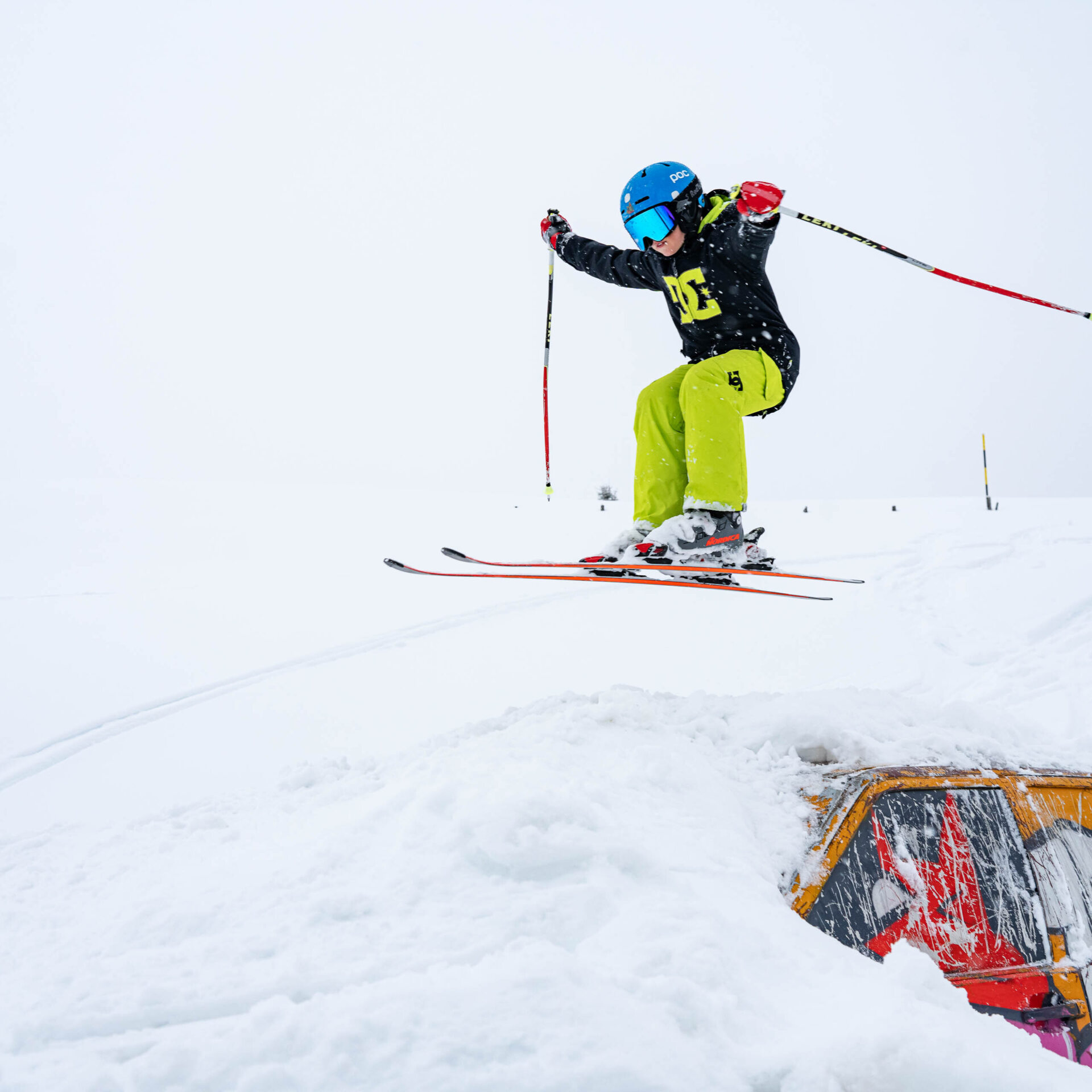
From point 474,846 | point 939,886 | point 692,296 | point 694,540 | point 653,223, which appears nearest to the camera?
point 474,846

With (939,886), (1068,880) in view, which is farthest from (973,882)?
(1068,880)

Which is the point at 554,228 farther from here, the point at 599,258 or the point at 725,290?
the point at 725,290

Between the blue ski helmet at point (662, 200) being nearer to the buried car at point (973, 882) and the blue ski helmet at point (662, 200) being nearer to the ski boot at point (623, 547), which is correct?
the ski boot at point (623, 547)

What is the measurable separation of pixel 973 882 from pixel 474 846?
1407 millimetres

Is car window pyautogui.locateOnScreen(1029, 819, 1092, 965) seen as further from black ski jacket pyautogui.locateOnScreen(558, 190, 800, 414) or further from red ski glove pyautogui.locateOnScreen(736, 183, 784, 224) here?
red ski glove pyautogui.locateOnScreen(736, 183, 784, 224)

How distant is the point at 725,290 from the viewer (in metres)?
3.83

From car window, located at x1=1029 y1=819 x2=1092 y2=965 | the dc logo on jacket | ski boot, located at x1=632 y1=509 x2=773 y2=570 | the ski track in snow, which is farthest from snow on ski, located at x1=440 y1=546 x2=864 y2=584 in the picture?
the ski track in snow

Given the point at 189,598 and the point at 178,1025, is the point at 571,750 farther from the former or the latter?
the point at 189,598

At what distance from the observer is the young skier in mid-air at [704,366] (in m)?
3.61

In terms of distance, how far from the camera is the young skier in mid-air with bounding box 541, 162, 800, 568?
11.8ft

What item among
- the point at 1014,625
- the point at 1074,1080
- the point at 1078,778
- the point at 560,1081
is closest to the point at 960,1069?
Result: the point at 1074,1080

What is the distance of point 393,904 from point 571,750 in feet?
2.69

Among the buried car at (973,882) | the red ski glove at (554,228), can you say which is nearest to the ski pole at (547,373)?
the red ski glove at (554,228)

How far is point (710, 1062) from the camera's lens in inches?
40.9
